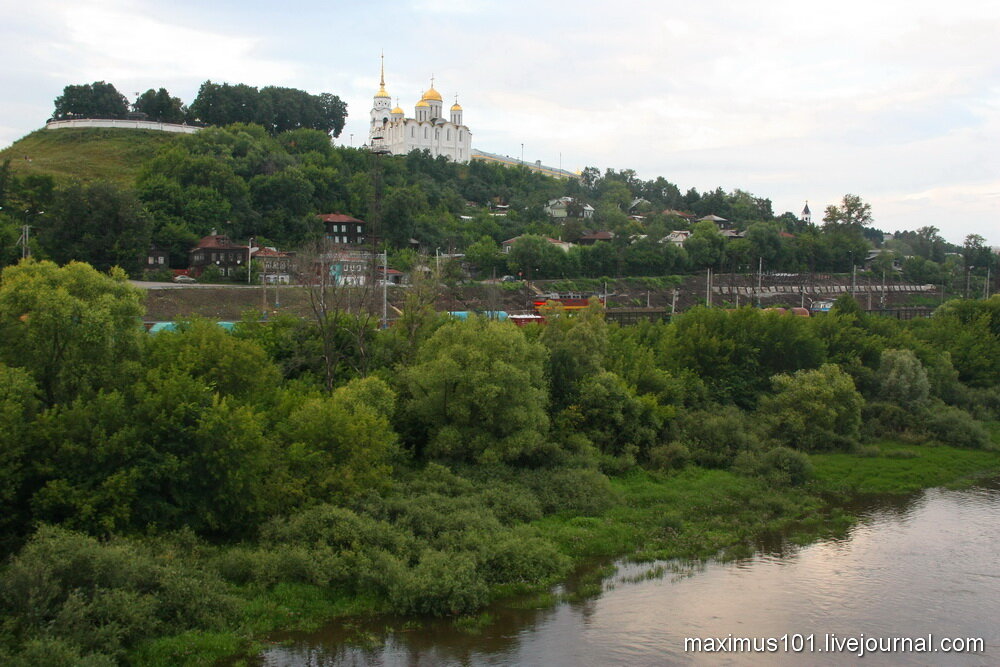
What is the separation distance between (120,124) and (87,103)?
17.1ft

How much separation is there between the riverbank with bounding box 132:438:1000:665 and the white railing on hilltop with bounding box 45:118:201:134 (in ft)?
179

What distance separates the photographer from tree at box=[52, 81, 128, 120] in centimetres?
6450

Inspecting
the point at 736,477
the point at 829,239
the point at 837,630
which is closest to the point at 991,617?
the point at 837,630

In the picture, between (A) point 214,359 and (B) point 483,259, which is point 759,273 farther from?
(A) point 214,359

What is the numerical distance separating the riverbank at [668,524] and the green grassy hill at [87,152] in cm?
4227

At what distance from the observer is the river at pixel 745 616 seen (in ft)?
38.1

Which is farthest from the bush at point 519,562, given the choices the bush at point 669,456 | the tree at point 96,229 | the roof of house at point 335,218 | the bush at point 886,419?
the roof of house at point 335,218

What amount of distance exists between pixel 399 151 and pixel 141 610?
7096 centimetres

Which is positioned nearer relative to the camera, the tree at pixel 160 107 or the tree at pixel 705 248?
the tree at pixel 705 248

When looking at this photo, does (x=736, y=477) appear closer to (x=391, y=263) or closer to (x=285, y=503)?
(x=285, y=503)

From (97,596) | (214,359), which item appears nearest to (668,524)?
(214,359)

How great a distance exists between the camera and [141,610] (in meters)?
10.9

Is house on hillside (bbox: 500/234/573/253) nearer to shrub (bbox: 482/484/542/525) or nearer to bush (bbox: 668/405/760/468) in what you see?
bush (bbox: 668/405/760/468)

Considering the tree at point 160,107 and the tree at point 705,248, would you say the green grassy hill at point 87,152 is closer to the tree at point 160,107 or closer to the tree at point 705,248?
the tree at point 160,107
